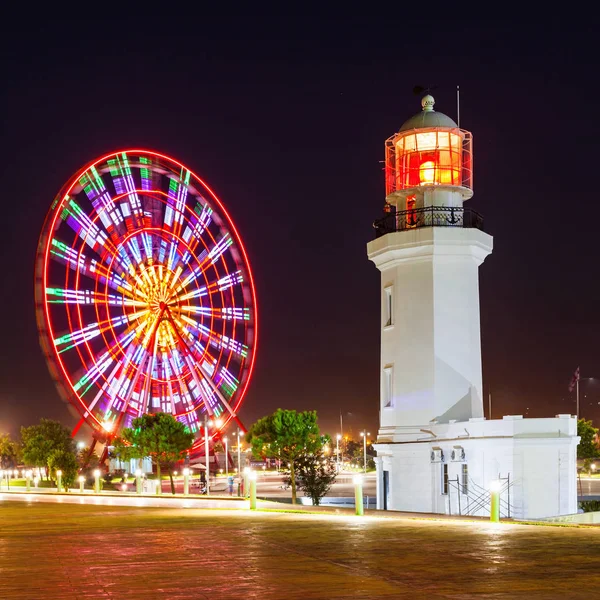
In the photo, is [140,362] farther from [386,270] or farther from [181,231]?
[386,270]

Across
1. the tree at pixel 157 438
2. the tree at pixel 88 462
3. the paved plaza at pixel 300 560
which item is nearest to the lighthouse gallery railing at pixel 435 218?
the paved plaza at pixel 300 560

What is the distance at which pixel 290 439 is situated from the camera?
40531 millimetres

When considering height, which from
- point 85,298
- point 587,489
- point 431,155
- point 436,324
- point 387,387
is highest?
point 431,155

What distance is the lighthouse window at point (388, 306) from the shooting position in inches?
1256

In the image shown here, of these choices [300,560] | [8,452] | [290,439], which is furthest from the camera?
[8,452]

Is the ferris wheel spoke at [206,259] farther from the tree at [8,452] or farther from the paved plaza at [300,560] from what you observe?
the tree at [8,452]

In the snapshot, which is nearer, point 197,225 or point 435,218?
point 435,218

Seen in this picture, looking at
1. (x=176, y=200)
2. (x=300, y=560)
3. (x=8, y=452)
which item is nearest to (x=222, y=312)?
(x=176, y=200)

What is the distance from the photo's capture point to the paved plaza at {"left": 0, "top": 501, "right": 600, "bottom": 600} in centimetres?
888

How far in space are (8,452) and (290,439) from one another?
3174 inches

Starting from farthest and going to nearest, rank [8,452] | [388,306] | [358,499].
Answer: [8,452]
[388,306]
[358,499]

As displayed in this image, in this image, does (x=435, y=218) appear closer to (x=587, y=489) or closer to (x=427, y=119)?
(x=427, y=119)

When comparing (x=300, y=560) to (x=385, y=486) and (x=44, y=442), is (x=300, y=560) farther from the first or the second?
(x=44, y=442)

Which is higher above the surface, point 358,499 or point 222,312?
point 222,312
